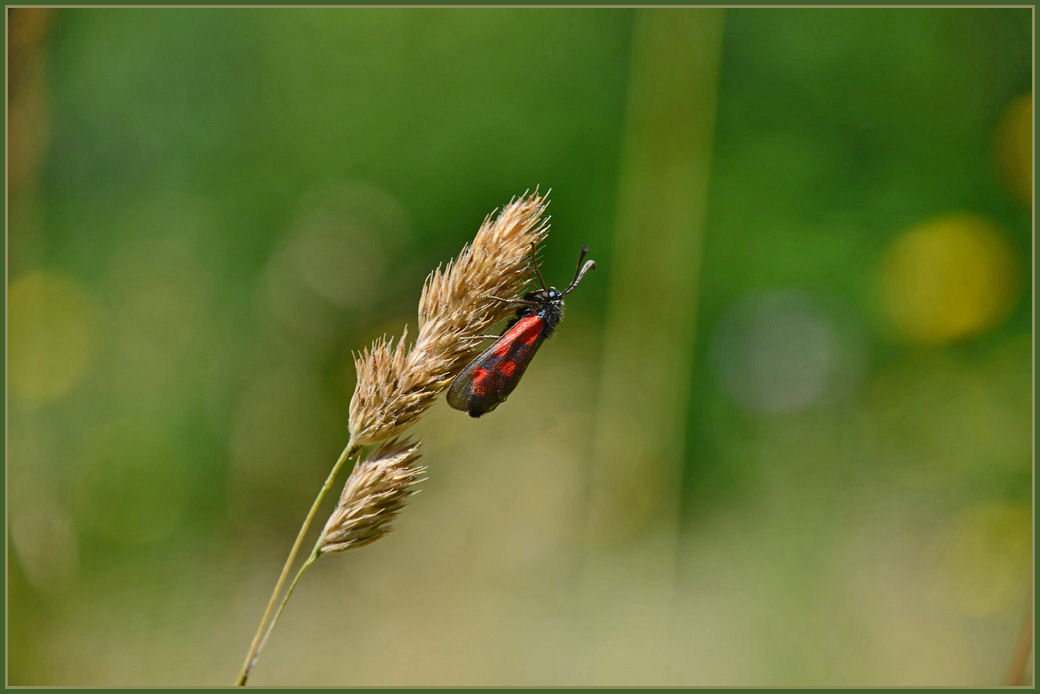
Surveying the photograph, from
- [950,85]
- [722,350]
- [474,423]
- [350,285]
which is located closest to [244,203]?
[350,285]

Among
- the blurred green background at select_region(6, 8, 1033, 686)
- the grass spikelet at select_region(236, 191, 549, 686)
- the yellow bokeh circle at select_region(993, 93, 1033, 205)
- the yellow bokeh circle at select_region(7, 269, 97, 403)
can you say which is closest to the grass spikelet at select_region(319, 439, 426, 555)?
the grass spikelet at select_region(236, 191, 549, 686)

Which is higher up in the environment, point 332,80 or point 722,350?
point 332,80

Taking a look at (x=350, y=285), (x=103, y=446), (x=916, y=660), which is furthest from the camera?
(x=350, y=285)

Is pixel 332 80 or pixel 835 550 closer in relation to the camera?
pixel 835 550

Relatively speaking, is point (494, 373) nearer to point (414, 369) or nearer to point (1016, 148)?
point (414, 369)

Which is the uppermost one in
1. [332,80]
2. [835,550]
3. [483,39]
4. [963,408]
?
[483,39]

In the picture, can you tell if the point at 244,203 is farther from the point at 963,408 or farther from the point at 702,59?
the point at 963,408

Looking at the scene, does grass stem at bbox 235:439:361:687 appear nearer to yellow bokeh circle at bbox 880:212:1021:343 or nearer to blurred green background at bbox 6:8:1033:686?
blurred green background at bbox 6:8:1033:686
